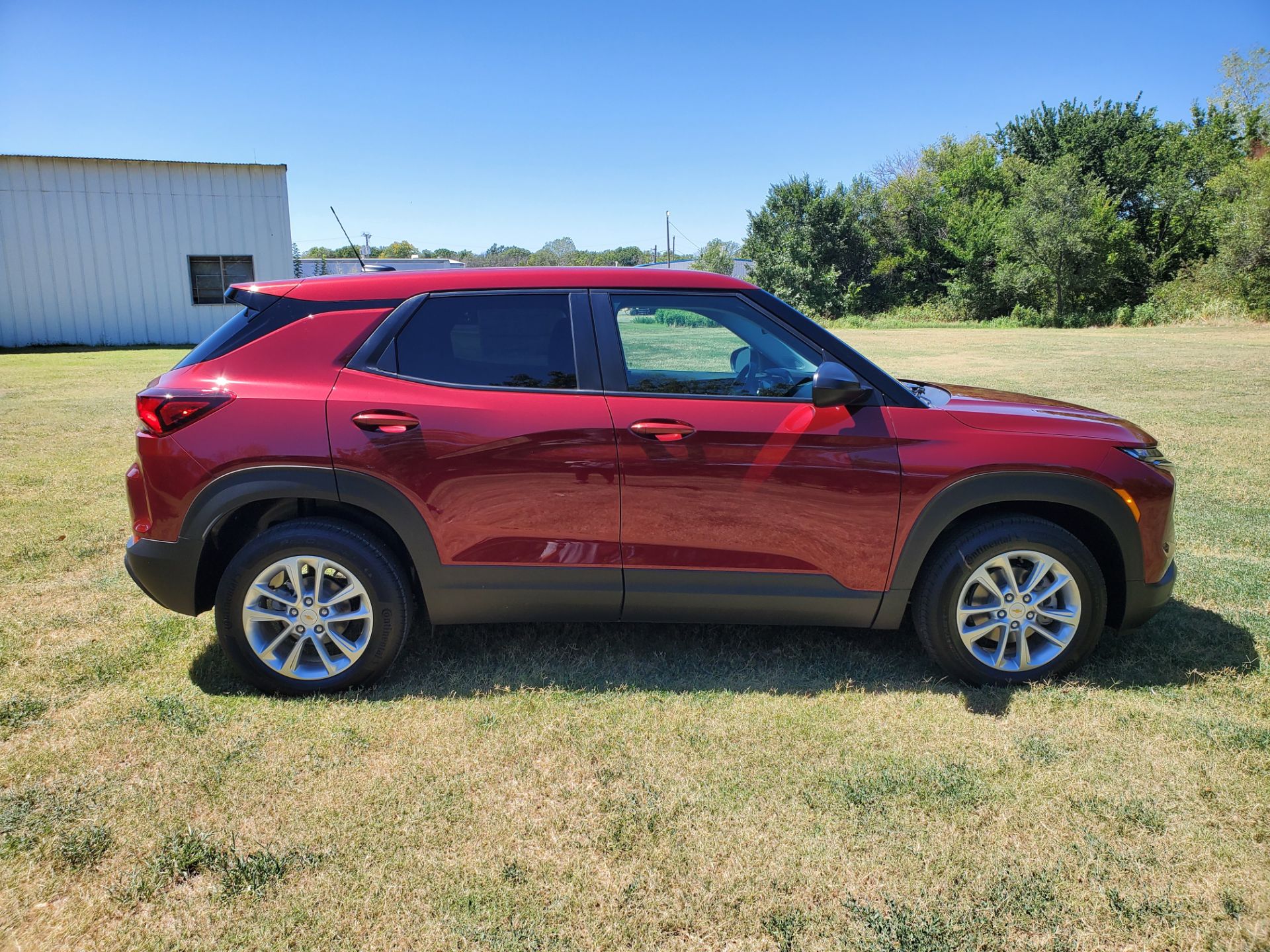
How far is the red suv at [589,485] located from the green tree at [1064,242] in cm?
4413

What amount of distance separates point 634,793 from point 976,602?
1706 millimetres

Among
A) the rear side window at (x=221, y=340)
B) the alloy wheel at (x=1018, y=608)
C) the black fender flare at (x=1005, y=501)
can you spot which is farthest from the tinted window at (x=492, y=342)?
the alloy wheel at (x=1018, y=608)

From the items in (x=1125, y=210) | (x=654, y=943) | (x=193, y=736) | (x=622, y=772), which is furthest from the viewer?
(x=1125, y=210)

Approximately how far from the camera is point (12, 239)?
72.7 feet

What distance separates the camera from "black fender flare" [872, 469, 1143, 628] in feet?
11.6

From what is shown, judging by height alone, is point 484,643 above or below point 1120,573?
below

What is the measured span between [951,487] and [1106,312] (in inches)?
1797

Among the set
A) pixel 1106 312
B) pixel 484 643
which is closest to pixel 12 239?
pixel 484 643

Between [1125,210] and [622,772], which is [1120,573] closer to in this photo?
[622,772]

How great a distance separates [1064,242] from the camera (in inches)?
1641

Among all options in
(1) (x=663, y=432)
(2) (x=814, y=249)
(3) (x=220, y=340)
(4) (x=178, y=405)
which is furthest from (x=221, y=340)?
(2) (x=814, y=249)

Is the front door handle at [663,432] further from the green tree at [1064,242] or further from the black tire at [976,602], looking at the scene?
the green tree at [1064,242]

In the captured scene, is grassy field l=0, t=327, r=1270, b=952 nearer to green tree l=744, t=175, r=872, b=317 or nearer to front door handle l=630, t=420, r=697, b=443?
front door handle l=630, t=420, r=697, b=443

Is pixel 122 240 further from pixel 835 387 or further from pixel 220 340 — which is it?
pixel 835 387
